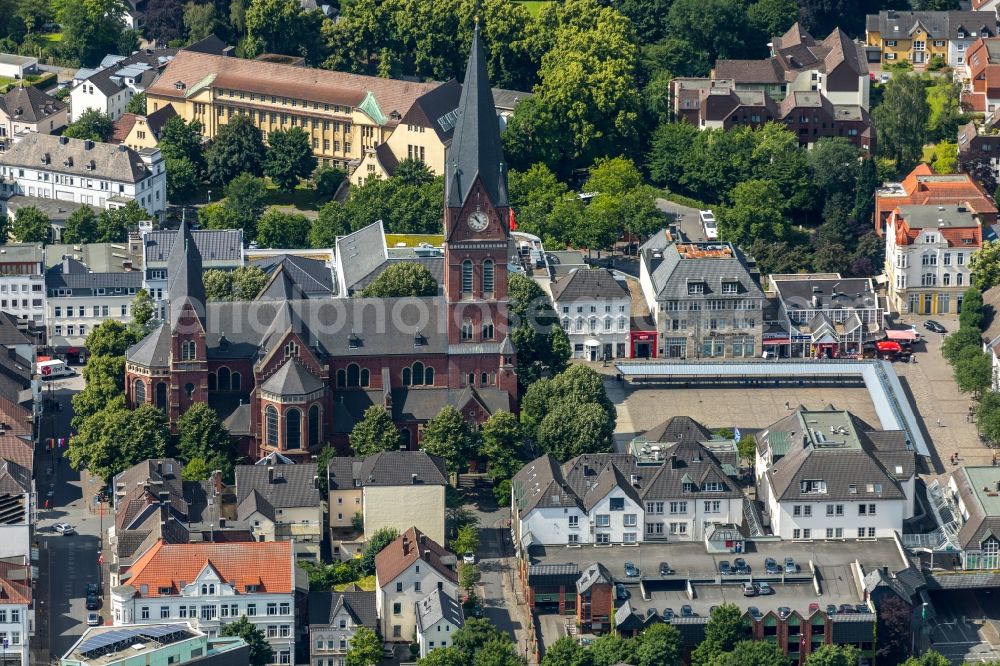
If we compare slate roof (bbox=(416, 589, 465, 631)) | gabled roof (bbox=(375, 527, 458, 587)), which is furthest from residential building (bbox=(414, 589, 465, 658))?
gabled roof (bbox=(375, 527, 458, 587))

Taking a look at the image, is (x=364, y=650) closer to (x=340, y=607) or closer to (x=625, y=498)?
(x=340, y=607)

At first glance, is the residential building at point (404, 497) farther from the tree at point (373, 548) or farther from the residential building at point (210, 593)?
the residential building at point (210, 593)

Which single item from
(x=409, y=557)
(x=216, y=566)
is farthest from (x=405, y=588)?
(x=216, y=566)

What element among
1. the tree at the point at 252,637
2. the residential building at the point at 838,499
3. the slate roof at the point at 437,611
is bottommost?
the tree at the point at 252,637

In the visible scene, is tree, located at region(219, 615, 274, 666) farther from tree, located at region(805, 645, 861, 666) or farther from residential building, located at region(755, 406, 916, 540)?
residential building, located at region(755, 406, 916, 540)

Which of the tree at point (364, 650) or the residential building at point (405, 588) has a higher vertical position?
the residential building at point (405, 588)

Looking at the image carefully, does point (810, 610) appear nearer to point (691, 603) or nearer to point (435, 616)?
point (691, 603)

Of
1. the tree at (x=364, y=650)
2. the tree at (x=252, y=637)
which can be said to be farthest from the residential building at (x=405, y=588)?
the tree at (x=252, y=637)
